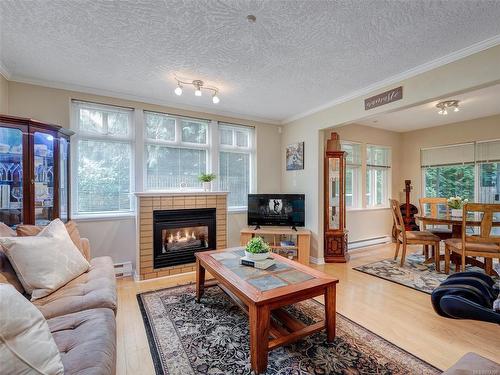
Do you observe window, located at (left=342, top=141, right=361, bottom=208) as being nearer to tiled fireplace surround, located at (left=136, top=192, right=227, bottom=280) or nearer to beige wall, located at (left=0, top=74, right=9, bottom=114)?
tiled fireplace surround, located at (left=136, top=192, right=227, bottom=280)

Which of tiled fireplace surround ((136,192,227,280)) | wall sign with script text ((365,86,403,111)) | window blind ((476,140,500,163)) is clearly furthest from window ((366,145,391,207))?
tiled fireplace surround ((136,192,227,280))

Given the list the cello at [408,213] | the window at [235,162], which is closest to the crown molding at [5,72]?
the window at [235,162]

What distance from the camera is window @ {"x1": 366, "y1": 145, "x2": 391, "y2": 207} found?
5309mm

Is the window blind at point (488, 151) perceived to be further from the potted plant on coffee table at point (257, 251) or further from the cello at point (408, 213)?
the potted plant on coffee table at point (257, 251)

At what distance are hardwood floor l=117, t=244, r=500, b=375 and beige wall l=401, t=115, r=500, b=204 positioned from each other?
11.1 feet

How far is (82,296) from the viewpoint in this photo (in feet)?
5.49

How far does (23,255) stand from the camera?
168 cm

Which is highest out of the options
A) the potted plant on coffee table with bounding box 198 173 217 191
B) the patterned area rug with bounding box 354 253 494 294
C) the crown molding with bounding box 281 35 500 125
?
the crown molding with bounding box 281 35 500 125

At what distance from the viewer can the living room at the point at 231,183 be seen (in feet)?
5.50

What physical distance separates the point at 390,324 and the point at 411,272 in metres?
1.68

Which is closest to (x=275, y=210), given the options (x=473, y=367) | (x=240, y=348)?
(x=240, y=348)

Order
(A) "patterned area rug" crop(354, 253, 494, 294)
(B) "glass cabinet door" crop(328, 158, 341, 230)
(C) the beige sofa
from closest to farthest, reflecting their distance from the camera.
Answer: (C) the beige sofa, (A) "patterned area rug" crop(354, 253, 494, 294), (B) "glass cabinet door" crop(328, 158, 341, 230)

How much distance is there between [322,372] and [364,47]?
2.65 metres

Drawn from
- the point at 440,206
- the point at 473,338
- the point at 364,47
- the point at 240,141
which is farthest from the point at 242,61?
the point at 440,206
